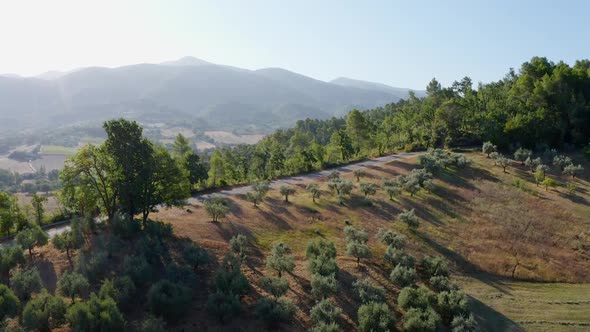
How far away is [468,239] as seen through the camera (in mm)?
50438

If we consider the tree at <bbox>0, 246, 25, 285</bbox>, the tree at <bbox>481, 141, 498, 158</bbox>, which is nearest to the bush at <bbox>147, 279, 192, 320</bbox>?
the tree at <bbox>0, 246, 25, 285</bbox>

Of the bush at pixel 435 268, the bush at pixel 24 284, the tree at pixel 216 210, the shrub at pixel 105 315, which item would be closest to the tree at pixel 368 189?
the bush at pixel 435 268

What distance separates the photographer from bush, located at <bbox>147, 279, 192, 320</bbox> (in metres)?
27.2

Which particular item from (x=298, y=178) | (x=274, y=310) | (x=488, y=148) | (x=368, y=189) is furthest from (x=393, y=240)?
(x=488, y=148)

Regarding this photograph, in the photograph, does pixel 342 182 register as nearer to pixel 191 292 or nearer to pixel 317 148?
pixel 317 148

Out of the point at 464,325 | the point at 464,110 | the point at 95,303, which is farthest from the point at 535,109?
the point at 95,303

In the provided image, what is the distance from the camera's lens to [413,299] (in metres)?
32.2

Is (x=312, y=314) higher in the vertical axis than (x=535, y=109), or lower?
lower

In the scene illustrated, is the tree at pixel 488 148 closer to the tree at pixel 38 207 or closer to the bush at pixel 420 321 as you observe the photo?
the bush at pixel 420 321

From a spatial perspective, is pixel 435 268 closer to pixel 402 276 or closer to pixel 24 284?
pixel 402 276

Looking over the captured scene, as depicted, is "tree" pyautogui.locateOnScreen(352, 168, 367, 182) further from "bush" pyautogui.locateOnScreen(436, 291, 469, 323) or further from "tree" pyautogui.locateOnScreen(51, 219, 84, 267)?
"tree" pyautogui.locateOnScreen(51, 219, 84, 267)

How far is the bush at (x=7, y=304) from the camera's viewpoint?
24.8 metres

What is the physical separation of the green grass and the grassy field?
12 centimetres

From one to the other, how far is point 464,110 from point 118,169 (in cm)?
8407
